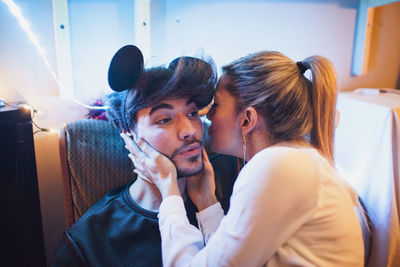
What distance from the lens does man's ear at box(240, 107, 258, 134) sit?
85 centimetres

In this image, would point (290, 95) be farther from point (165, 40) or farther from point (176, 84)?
point (165, 40)

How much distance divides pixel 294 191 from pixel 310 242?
16cm

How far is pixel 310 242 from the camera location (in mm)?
698

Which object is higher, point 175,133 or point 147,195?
point 175,133

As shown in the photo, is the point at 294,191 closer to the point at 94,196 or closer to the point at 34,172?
the point at 94,196

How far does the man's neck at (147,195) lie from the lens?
109 centimetres

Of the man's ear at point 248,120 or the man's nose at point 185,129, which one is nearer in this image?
the man's ear at point 248,120

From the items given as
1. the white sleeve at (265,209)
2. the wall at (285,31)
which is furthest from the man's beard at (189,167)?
the wall at (285,31)

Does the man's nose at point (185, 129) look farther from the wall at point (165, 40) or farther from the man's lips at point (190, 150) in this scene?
the wall at point (165, 40)

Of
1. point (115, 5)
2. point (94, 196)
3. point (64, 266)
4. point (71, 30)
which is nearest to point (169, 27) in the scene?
point (115, 5)

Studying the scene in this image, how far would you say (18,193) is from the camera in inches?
44.9

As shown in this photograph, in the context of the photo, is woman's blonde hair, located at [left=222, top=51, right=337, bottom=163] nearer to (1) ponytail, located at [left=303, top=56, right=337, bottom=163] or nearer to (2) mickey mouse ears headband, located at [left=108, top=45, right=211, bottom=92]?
(1) ponytail, located at [left=303, top=56, right=337, bottom=163]

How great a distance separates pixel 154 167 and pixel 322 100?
0.56 metres

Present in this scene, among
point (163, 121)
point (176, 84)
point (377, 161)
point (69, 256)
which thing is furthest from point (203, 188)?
point (377, 161)
